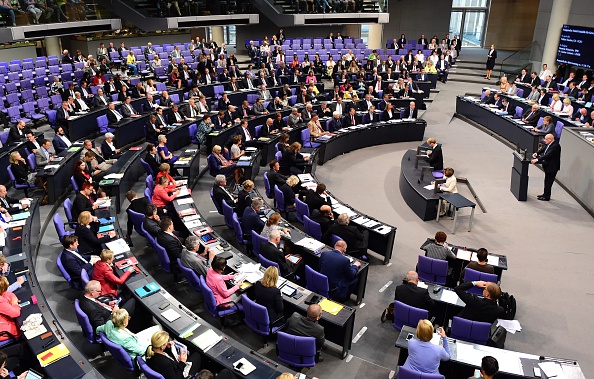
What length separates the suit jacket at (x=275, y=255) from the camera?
8.05 metres

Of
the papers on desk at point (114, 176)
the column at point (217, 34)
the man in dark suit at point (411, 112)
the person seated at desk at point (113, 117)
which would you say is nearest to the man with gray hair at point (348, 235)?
the papers on desk at point (114, 176)

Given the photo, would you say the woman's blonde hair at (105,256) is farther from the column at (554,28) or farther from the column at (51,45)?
the column at (51,45)

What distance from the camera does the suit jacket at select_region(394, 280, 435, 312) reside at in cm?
721

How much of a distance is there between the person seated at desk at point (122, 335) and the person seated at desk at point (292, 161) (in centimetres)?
741

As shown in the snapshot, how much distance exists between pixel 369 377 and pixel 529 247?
5712mm

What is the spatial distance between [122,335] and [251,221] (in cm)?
371

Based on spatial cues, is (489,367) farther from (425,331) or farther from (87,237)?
(87,237)

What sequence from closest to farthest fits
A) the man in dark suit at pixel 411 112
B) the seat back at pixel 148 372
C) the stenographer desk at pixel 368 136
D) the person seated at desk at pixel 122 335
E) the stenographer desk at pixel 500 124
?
the seat back at pixel 148 372, the person seated at desk at pixel 122 335, the stenographer desk at pixel 368 136, the stenographer desk at pixel 500 124, the man in dark suit at pixel 411 112

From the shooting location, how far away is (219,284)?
7.14m

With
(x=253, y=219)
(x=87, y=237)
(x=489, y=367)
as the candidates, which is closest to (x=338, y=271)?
(x=253, y=219)

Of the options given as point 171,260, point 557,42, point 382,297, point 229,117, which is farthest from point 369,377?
point 557,42

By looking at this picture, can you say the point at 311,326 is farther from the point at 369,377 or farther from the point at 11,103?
the point at 11,103

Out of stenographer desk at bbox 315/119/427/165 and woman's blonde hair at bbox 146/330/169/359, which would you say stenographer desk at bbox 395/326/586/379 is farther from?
stenographer desk at bbox 315/119/427/165

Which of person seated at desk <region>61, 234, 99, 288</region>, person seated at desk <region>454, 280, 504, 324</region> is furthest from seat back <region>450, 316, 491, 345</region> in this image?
person seated at desk <region>61, 234, 99, 288</region>
